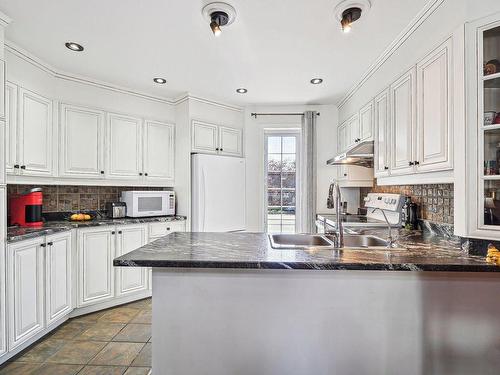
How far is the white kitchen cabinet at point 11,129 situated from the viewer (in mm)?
2371

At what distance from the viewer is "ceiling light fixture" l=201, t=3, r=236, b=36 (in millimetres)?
1889

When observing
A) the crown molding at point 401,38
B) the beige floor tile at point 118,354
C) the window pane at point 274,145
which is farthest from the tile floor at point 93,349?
the crown molding at point 401,38

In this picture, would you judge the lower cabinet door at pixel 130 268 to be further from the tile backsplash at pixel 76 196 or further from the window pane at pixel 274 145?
the window pane at pixel 274 145

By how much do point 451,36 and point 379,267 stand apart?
1.42 metres

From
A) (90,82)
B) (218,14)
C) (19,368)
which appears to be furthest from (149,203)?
(218,14)

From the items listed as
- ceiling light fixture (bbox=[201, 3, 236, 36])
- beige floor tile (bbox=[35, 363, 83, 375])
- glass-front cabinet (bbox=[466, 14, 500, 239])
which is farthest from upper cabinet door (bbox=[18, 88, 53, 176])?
glass-front cabinet (bbox=[466, 14, 500, 239])

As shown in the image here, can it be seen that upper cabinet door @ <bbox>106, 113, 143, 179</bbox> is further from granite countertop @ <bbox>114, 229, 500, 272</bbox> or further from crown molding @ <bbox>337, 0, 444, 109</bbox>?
crown molding @ <bbox>337, 0, 444, 109</bbox>

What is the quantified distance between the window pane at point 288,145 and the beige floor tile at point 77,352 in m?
3.22

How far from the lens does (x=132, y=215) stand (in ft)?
11.2

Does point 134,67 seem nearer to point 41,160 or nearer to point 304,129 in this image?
point 41,160

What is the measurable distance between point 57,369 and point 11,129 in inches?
78.0

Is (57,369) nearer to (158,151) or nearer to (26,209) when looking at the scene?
(26,209)

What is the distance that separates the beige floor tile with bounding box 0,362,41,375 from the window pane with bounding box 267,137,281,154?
345 cm

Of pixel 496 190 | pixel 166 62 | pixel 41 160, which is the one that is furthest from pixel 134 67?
pixel 496 190
